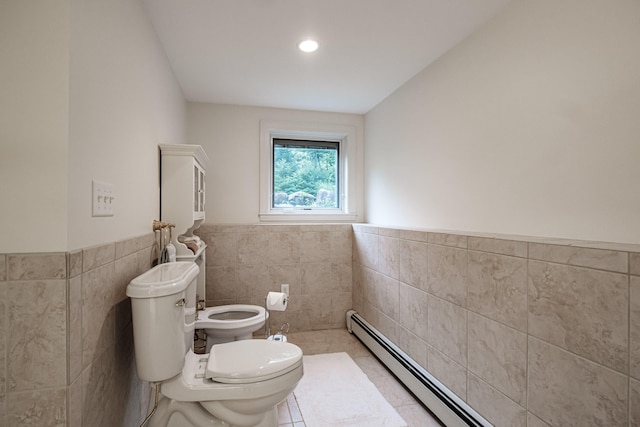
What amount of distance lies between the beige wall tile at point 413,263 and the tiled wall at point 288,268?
40.7 inches

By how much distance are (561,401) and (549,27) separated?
1583mm

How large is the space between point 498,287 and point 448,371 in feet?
2.12

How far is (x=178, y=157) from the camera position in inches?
81.3

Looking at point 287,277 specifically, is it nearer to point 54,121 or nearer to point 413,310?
point 413,310

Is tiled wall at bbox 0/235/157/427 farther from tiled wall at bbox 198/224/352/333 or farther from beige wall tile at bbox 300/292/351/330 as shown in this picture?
beige wall tile at bbox 300/292/351/330

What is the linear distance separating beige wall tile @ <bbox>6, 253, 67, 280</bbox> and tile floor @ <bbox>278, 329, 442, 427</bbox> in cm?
149

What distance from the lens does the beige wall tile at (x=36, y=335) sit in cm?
91

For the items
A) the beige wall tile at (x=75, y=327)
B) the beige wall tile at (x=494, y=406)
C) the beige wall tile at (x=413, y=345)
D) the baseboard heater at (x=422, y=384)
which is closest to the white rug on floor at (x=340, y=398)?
the baseboard heater at (x=422, y=384)

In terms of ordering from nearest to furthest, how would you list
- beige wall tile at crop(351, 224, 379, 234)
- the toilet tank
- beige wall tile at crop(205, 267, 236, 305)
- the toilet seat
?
1. the toilet tank
2. the toilet seat
3. beige wall tile at crop(351, 224, 379, 234)
4. beige wall tile at crop(205, 267, 236, 305)

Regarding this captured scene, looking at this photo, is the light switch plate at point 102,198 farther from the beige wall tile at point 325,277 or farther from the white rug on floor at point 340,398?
the beige wall tile at point 325,277

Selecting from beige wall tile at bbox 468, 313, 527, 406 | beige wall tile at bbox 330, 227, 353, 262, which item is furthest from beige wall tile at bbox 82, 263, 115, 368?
beige wall tile at bbox 330, 227, 353, 262

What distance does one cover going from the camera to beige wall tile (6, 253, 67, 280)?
906mm

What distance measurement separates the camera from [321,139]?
361 centimetres

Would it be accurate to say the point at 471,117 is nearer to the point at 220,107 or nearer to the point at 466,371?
the point at 466,371
